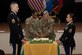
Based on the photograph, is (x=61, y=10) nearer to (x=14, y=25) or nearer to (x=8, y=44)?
(x=8, y=44)

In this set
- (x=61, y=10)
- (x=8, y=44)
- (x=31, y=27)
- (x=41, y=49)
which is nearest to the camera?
(x=41, y=49)

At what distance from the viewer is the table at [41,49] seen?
202 inches

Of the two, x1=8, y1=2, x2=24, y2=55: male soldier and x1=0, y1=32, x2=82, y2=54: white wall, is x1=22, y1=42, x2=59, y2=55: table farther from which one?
x1=0, y1=32, x2=82, y2=54: white wall

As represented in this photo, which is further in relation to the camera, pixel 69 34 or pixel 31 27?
pixel 31 27

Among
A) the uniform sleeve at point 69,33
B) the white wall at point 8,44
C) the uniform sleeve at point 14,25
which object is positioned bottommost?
the white wall at point 8,44

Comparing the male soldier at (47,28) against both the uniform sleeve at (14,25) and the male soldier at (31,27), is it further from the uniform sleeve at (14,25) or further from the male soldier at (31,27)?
the uniform sleeve at (14,25)

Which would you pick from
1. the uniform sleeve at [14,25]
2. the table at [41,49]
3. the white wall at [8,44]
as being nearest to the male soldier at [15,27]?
the uniform sleeve at [14,25]

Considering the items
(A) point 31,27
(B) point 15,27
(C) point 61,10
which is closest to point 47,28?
(A) point 31,27

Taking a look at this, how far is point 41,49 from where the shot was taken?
5.16m

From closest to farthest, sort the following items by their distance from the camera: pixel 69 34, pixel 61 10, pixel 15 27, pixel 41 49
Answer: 1. pixel 41 49
2. pixel 15 27
3. pixel 69 34
4. pixel 61 10

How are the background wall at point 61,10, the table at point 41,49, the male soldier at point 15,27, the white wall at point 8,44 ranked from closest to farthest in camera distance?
the table at point 41,49 < the male soldier at point 15,27 < the white wall at point 8,44 < the background wall at point 61,10

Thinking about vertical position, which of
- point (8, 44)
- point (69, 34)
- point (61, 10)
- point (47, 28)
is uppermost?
point (61, 10)

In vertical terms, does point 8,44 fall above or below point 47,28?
below

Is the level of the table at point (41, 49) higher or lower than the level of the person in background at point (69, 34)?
lower
